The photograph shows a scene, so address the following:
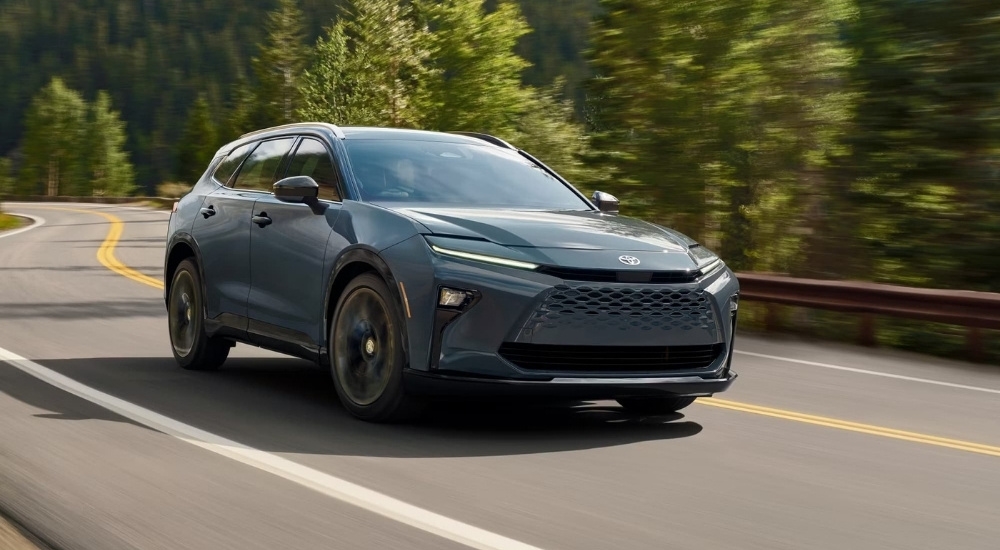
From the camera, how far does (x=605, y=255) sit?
657cm

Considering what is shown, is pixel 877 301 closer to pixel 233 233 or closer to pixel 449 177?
pixel 449 177

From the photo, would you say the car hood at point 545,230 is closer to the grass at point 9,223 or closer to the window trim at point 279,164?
the window trim at point 279,164

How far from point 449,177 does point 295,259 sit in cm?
99

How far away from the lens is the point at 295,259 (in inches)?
307

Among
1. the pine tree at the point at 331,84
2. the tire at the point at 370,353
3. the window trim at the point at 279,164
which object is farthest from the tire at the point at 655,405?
the pine tree at the point at 331,84

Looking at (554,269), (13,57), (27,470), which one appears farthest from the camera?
(13,57)

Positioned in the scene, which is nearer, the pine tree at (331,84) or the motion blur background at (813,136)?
the motion blur background at (813,136)

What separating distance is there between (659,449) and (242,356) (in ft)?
15.1

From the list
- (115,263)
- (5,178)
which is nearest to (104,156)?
(5,178)

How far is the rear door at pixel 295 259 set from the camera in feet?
24.7

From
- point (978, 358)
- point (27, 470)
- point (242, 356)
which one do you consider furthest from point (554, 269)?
point (978, 358)

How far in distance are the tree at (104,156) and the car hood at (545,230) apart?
471 feet

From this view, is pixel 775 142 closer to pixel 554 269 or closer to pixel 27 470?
pixel 554 269

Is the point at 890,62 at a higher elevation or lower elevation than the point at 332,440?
higher
